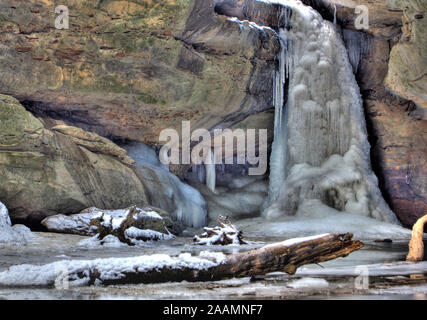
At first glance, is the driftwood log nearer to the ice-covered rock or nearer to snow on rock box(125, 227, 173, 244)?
the ice-covered rock

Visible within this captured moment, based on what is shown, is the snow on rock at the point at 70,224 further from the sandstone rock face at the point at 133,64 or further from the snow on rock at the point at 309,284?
the snow on rock at the point at 309,284

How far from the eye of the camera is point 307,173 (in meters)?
11.7

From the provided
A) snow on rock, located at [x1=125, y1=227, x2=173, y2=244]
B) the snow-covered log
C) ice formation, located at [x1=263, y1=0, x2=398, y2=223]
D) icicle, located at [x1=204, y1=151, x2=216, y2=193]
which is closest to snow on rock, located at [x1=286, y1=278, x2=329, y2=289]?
the snow-covered log

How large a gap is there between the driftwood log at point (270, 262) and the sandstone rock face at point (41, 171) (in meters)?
4.92

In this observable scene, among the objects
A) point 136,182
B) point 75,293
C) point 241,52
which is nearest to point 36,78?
point 136,182

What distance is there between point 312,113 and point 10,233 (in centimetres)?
876

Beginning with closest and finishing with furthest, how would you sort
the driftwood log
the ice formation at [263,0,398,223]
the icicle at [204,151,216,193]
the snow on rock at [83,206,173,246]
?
the driftwood log < the snow on rock at [83,206,173,246] < the ice formation at [263,0,398,223] < the icicle at [204,151,216,193]

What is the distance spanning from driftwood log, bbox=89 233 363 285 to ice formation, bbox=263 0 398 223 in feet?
28.2

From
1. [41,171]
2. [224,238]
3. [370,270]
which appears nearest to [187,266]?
[370,270]

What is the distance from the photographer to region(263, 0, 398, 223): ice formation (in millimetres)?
11703

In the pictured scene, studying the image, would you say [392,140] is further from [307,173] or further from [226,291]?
[226,291]

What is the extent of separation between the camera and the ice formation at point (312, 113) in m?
11.7

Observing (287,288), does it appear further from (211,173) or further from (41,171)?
(211,173)
